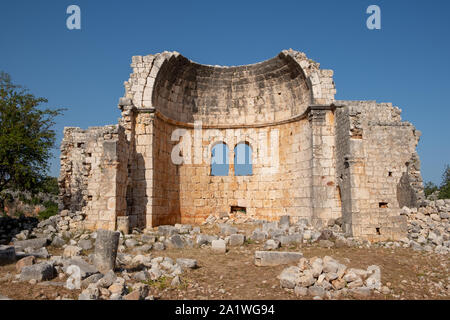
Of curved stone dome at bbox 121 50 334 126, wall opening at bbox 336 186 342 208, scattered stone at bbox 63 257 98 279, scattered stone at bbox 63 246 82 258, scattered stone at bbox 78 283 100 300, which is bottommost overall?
scattered stone at bbox 63 246 82 258

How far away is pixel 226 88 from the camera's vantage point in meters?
16.9

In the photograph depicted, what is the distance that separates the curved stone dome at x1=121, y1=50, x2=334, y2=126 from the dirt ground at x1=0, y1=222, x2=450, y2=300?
695cm

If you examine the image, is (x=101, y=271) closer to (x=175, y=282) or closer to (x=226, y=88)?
(x=175, y=282)

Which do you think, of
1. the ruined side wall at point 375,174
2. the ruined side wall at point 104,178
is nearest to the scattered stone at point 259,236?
the ruined side wall at point 375,174

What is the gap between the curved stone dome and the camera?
1408cm

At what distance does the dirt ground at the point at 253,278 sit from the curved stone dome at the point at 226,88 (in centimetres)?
695

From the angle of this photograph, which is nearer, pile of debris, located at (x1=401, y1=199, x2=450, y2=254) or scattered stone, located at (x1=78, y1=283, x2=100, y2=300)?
scattered stone, located at (x1=78, y1=283, x2=100, y2=300)

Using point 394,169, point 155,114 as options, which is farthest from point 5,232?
point 394,169

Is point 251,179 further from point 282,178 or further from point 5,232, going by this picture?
point 5,232

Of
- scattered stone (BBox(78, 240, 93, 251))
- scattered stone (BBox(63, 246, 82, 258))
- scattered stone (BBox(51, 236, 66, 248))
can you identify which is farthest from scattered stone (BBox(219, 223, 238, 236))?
scattered stone (BBox(51, 236, 66, 248))

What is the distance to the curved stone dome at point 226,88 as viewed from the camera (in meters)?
14.1

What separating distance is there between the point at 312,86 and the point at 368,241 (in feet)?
21.1

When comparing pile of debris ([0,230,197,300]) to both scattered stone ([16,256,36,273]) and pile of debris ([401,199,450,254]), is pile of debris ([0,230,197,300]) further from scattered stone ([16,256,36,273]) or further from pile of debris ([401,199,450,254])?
pile of debris ([401,199,450,254])
